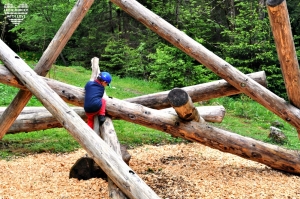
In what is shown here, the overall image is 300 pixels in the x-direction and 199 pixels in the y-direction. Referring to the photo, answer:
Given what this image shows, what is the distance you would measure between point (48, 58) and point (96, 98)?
4.83 feet

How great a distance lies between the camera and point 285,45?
6.06m

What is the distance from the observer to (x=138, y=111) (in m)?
6.79

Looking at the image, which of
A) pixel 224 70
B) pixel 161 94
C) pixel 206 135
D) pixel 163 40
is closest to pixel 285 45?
pixel 224 70

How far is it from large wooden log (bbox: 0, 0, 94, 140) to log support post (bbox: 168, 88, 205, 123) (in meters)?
2.56

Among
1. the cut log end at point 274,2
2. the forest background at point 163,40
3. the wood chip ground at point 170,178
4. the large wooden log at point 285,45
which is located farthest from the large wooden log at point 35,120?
the forest background at point 163,40

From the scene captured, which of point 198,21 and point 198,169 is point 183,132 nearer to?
point 198,169

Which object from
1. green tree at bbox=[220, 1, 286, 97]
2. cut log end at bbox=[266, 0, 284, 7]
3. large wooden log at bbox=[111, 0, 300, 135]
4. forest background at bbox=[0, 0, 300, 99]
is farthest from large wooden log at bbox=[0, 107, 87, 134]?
green tree at bbox=[220, 1, 286, 97]

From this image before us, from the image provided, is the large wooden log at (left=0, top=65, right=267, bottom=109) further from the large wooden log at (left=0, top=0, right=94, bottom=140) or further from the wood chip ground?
the wood chip ground

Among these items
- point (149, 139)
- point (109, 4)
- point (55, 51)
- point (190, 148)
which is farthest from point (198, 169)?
point (109, 4)

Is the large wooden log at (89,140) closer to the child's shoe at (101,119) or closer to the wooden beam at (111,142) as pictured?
the wooden beam at (111,142)

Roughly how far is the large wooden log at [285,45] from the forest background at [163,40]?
870 cm

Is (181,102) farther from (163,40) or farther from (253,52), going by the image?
(163,40)

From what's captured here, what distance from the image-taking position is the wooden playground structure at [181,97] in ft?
19.0

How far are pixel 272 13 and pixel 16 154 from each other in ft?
19.3
